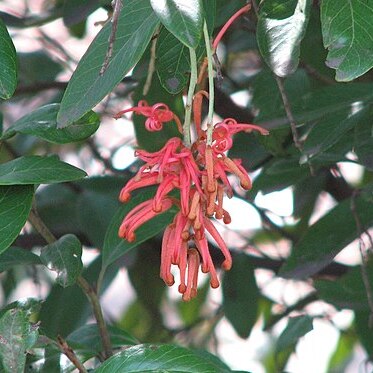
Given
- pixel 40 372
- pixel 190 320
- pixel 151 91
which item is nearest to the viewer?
pixel 40 372

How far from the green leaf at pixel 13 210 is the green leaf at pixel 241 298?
0.84m

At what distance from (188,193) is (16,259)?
40 centimetres

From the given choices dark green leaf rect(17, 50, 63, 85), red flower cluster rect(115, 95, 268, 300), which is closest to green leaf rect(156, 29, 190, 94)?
red flower cluster rect(115, 95, 268, 300)

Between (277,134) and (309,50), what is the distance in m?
0.22

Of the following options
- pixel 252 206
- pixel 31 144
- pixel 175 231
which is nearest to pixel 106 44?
pixel 175 231

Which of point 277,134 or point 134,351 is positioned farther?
point 277,134

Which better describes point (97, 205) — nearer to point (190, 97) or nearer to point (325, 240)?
point (325, 240)

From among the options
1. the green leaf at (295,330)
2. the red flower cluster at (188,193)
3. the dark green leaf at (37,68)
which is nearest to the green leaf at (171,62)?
the red flower cluster at (188,193)

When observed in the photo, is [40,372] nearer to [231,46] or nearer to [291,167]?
[291,167]

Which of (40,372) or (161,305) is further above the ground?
(40,372)

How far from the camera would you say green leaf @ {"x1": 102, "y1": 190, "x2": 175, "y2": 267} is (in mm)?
1242

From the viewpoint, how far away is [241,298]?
1.79m

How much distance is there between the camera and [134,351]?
934mm

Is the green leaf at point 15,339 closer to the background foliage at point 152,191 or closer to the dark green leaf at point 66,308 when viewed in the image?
the background foliage at point 152,191
